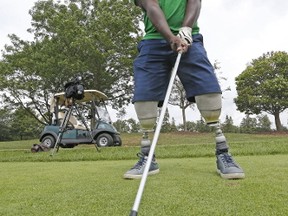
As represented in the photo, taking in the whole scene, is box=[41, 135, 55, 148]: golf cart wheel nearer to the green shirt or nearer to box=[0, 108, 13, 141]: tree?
the green shirt

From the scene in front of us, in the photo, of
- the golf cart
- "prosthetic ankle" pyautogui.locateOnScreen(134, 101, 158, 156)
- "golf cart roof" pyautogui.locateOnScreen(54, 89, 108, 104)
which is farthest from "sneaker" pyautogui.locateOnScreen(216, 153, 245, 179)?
"golf cart roof" pyautogui.locateOnScreen(54, 89, 108, 104)

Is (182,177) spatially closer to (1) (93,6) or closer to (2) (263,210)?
(2) (263,210)

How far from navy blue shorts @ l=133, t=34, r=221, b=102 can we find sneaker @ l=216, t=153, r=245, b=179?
1.75ft

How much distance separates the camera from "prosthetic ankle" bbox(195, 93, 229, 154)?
2.93 meters

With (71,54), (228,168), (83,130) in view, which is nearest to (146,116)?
(228,168)

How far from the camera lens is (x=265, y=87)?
113 ft

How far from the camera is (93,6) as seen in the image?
87.4 feet

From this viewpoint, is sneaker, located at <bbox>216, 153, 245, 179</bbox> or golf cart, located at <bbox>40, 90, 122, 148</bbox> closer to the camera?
sneaker, located at <bbox>216, 153, 245, 179</bbox>

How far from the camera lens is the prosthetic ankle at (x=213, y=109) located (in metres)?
2.93

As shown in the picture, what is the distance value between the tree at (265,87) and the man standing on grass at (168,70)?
106 ft

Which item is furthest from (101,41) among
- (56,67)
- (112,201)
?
(112,201)

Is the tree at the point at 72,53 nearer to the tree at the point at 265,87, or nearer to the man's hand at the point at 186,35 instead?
the tree at the point at 265,87

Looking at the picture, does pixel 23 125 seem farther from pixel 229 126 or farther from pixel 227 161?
pixel 227 161

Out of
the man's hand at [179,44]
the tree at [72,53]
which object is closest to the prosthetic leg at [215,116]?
the man's hand at [179,44]
